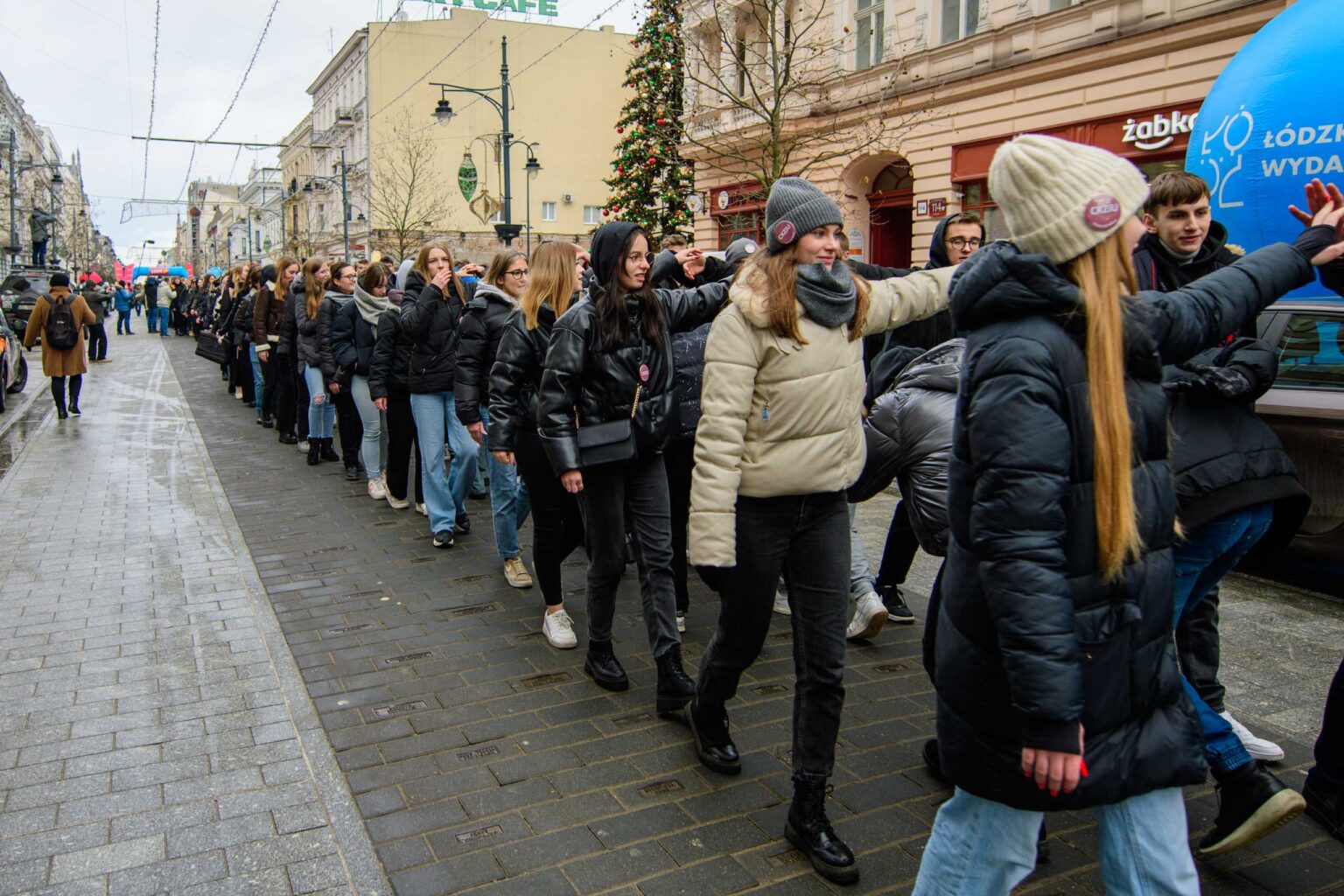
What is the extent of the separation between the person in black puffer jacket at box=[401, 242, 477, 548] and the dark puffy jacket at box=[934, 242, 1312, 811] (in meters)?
5.55

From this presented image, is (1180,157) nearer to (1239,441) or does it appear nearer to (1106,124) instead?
(1106,124)

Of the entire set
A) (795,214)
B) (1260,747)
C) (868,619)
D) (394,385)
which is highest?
(795,214)

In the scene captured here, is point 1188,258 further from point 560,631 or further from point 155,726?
point 155,726

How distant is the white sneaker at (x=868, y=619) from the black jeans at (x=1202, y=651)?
1565 millimetres

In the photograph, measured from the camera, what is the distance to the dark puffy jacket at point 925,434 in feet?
12.4

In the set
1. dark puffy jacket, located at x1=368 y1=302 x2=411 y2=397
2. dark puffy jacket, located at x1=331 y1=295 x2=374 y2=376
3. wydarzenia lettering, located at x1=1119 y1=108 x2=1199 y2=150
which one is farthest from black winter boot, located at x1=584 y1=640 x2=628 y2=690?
wydarzenia lettering, located at x1=1119 y1=108 x2=1199 y2=150

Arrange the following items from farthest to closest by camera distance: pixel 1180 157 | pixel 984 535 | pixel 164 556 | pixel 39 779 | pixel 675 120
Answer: pixel 675 120 → pixel 1180 157 → pixel 164 556 → pixel 39 779 → pixel 984 535

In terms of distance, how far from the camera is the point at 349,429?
1057 cm

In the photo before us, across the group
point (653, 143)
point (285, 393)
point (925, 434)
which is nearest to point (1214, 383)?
point (925, 434)

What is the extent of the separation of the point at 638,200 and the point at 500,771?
25.1 m

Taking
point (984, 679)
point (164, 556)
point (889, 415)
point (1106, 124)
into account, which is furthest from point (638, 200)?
point (984, 679)

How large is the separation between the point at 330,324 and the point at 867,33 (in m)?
16.0

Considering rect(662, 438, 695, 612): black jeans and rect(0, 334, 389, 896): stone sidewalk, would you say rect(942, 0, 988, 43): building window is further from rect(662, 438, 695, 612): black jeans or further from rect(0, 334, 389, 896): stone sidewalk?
rect(662, 438, 695, 612): black jeans

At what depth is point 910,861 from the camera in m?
3.37
